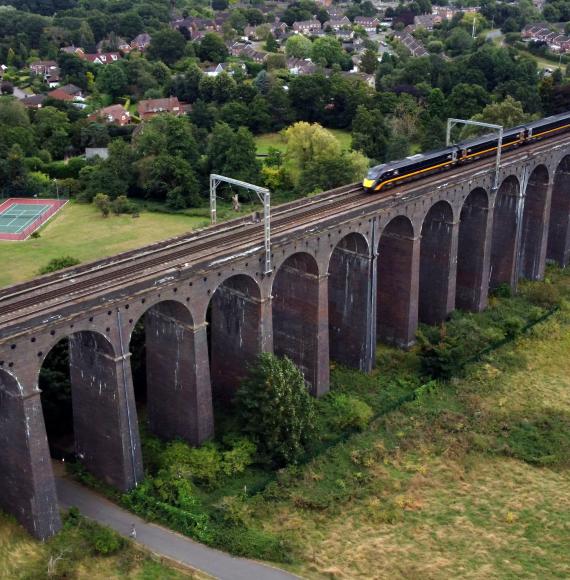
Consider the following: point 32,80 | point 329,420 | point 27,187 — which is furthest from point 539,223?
point 32,80

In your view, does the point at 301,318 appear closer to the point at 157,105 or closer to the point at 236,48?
the point at 157,105

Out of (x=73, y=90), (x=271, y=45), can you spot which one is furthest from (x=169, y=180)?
(x=271, y=45)

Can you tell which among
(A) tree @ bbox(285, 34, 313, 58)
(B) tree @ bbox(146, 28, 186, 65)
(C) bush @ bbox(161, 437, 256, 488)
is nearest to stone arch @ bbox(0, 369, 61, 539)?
(C) bush @ bbox(161, 437, 256, 488)

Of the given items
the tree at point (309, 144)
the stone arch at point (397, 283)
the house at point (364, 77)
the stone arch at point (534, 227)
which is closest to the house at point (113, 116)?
the tree at point (309, 144)

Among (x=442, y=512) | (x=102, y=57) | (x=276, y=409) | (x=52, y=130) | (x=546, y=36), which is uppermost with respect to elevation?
(x=276, y=409)

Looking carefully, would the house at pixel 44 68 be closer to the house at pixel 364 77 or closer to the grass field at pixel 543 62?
the house at pixel 364 77

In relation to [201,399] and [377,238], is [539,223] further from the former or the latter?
[201,399]
